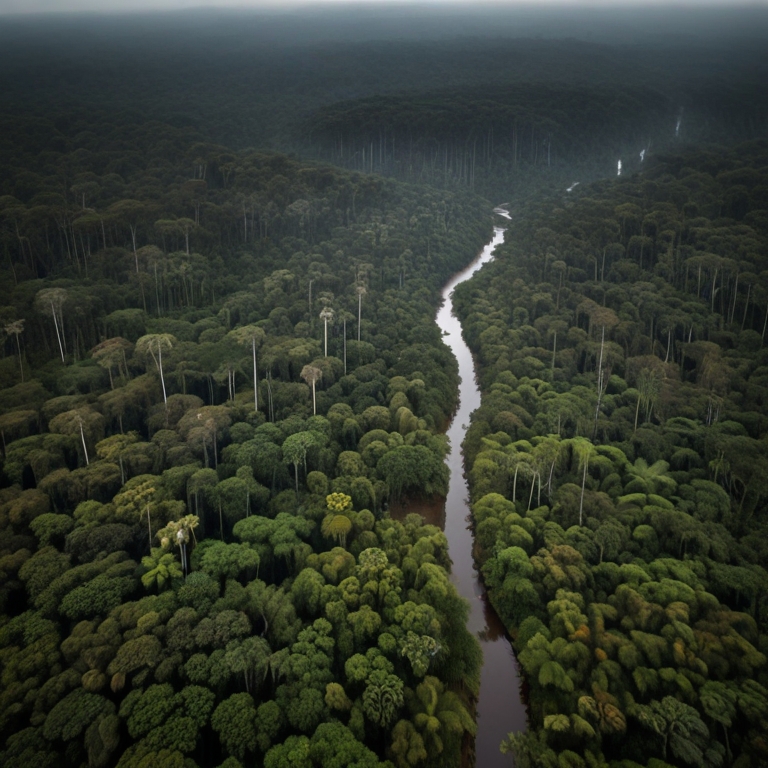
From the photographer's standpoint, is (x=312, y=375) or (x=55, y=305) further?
(x=55, y=305)

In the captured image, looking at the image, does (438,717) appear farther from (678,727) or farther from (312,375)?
(312,375)

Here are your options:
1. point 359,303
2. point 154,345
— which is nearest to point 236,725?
point 154,345

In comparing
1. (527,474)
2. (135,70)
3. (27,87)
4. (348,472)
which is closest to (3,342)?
(348,472)

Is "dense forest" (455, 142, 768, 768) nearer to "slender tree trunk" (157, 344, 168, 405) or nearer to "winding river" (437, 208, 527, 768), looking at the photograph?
"winding river" (437, 208, 527, 768)

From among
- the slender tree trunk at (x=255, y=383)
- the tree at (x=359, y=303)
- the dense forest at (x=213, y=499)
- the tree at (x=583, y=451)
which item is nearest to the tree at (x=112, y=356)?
the dense forest at (x=213, y=499)

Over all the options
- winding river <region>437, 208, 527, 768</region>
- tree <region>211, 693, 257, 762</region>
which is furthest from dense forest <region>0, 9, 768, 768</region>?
winding river <region>437, 208, 527, 768</region>

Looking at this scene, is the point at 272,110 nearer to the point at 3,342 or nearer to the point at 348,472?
the point at 3,342
